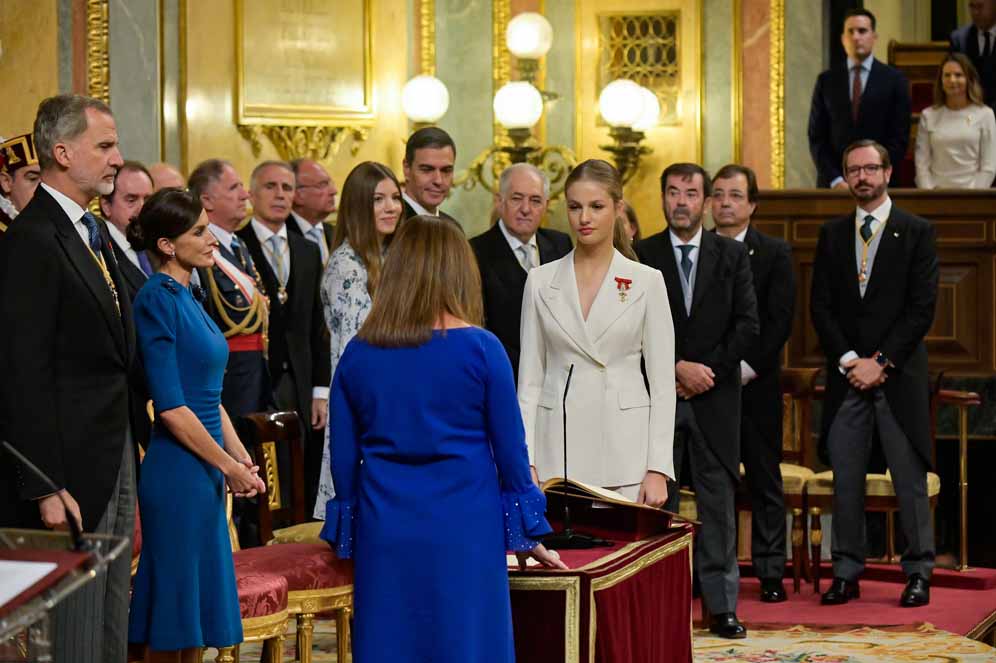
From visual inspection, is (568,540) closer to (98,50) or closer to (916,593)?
(916,593)

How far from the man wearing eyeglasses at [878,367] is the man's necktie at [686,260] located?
807mm

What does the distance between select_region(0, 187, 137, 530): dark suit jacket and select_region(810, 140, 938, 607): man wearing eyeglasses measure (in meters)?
3.50

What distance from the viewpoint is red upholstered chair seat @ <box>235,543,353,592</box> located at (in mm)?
4031

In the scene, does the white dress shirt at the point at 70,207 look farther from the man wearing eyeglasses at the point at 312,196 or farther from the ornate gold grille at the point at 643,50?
the ornate gold grille at the point at 643,50

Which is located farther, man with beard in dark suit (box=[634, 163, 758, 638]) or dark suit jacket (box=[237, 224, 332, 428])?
dark suit jacket (box=[237, 224, 332, 428])

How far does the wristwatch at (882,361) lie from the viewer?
6020mm

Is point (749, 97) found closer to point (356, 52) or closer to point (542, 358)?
point (356, 52)

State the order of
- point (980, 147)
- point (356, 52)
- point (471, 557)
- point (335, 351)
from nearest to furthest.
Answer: point (471, 557) < point (335, 351) < point (980, 147) < point (356, 52)

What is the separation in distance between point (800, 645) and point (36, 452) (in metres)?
3.02

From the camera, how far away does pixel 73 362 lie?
3.35 m

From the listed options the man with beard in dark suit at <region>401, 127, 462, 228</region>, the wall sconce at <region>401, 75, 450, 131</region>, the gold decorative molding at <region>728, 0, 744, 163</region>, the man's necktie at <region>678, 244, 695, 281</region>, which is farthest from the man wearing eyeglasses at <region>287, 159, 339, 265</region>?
the gold decorative molding at <region>728, 0, 744, 163</region>

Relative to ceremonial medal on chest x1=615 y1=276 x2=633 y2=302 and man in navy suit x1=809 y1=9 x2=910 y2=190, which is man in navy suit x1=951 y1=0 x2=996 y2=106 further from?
ceremonial medal on chest x1=615 y1=276 x2=633 y2=302

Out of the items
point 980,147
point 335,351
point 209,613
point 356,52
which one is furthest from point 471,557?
point 356,52

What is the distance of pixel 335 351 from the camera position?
17.0ft
